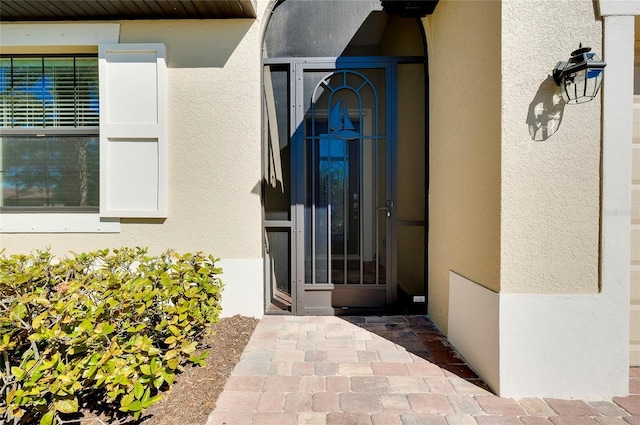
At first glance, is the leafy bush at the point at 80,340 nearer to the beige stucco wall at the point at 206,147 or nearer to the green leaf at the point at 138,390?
the green leaf at the point at 138,390

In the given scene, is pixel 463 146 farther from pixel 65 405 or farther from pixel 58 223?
pixel 58 223

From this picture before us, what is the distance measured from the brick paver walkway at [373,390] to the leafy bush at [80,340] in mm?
523

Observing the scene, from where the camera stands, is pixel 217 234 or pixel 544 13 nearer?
pixel 544 13

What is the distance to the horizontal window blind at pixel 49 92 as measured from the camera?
138 inches

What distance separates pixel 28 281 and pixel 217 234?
1.55 metres

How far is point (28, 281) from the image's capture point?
2.08 metres

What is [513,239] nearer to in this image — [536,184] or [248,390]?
[536,184]

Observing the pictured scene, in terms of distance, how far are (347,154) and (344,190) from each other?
0.40 meters

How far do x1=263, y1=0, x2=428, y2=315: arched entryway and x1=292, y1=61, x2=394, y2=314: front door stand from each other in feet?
0.04

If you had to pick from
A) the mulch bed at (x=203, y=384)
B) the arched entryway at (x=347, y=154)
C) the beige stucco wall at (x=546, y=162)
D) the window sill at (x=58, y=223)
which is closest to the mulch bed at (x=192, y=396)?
the mulch bed at (x=203, y=384)

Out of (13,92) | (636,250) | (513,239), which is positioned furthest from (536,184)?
(13,92)

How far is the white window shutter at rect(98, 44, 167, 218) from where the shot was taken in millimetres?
3299

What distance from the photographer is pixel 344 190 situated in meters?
3.61

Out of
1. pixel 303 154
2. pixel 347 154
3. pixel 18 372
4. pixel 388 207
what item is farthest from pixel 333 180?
pixel 18 372
